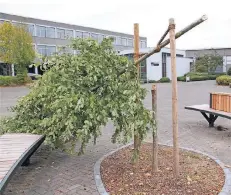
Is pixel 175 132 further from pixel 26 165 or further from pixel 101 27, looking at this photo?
pixel 101 27

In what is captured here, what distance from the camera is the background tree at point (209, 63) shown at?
137 ft

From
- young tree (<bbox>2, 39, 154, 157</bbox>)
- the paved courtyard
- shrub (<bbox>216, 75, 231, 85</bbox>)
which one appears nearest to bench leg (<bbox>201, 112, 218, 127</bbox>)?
the paved courtyard

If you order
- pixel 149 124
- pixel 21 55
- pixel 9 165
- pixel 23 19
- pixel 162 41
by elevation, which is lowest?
pixel 9 165

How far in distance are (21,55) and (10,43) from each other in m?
1.60

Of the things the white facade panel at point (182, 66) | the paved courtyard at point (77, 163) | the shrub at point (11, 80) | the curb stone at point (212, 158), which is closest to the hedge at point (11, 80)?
the shrub at point (11, 80)

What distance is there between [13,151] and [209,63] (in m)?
41.5

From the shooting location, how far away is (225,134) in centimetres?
640

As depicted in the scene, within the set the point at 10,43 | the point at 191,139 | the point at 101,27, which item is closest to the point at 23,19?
the point at 10,43

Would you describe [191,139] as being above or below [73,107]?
below

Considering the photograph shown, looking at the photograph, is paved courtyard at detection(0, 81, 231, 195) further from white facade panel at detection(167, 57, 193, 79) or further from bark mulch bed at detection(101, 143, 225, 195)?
white facade panel at detection(167, 57, 193, 79)

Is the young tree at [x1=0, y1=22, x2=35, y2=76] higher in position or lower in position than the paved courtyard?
higher

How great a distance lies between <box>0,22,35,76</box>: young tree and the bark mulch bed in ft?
85.1

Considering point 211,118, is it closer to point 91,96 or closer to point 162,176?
point 162,176

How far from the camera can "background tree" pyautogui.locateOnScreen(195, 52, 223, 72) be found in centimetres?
4169
